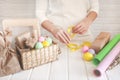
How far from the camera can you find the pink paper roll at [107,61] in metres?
0.85

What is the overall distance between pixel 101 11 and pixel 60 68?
3.17 feet

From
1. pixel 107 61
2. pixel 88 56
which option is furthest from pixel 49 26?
pixel 107 61

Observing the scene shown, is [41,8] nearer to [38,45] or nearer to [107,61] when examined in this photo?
[38,45]

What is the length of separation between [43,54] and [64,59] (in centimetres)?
13

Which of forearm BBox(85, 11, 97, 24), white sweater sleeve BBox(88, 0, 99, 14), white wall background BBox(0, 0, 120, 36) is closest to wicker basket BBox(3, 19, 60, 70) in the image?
forearm BBox(85, 11, 97, 24)

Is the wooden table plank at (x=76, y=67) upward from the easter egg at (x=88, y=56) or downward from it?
downward

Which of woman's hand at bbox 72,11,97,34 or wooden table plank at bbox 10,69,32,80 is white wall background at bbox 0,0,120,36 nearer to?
woman's hand at bbox 72,11,97,34

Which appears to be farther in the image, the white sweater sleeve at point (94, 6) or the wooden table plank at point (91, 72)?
the white sweater sleeve at point (94, 6)

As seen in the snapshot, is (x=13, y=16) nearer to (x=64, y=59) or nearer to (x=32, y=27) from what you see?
(x=32, y=27)

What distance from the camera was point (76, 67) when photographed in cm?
92

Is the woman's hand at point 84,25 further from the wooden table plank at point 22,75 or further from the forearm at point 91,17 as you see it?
the wooden table plank at point 22,75

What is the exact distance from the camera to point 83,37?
1.30 meters

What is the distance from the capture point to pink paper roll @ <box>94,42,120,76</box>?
2.77ft

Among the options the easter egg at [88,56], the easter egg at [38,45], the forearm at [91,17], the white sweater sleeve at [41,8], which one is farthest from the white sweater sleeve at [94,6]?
the easter egg at [38,45]
